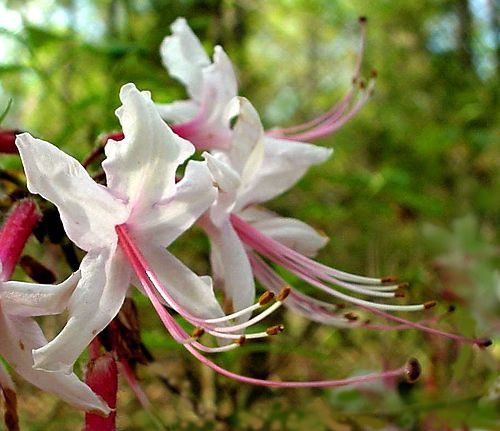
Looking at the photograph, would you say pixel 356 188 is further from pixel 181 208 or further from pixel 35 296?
pixel 35 296

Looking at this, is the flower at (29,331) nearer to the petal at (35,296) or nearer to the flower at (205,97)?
the petal at (35,296)

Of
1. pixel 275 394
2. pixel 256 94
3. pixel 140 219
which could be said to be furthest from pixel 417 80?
pixel 140 219

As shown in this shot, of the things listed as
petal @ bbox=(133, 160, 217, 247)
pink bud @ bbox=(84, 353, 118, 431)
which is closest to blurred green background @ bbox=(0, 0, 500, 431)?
pink bud @ bbox=(84, 353, 118, 431)

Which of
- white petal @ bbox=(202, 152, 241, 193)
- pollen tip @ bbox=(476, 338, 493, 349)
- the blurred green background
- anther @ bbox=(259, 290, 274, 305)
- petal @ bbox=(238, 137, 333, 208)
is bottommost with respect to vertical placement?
the blurred green background

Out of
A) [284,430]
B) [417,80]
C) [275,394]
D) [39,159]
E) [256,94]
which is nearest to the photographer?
[39,159]

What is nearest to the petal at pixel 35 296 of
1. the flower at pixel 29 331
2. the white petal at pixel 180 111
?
the flower at pixel 29 331

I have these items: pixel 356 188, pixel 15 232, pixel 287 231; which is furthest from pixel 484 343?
pixel 356 188

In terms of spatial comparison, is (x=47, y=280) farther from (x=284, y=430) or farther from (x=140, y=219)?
(x=284, y=430)

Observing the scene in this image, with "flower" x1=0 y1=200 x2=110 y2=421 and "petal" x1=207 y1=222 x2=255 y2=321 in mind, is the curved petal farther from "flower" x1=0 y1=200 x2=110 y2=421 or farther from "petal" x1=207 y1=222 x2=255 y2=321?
"petal" x1=207 y1=222 x2=255 y2=321
